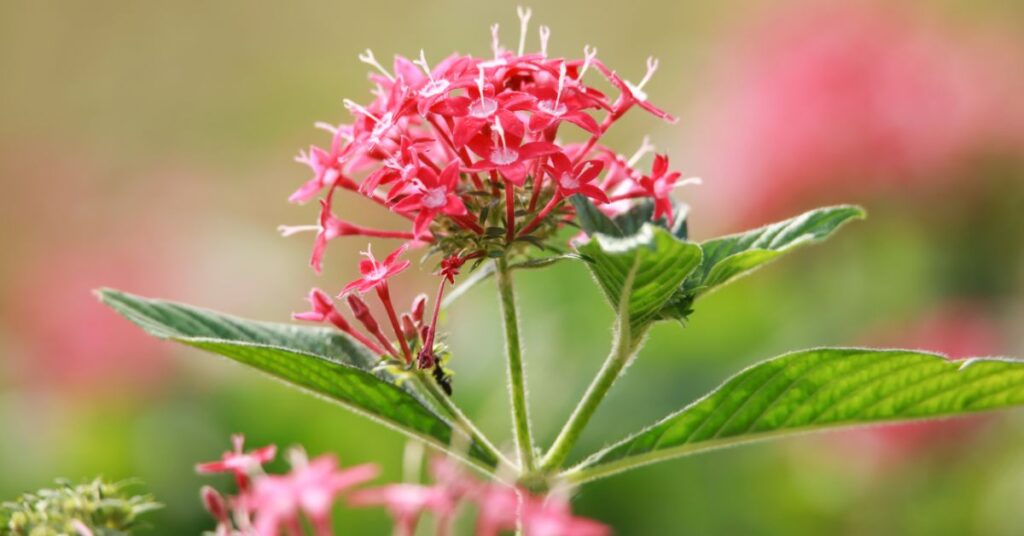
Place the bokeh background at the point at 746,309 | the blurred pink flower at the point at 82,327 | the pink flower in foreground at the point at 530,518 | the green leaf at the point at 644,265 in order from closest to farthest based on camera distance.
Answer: the pink flower in foreground at the point at 530,518
the green leaf at the point at 644,265
the bokeh background at the point at 746,309
the blurred pink flower at the point at 82,327

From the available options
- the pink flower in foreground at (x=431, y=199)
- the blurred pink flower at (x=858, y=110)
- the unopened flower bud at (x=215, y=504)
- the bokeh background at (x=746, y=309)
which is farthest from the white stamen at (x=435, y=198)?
the blurred pink flower at (x=858, y=110)

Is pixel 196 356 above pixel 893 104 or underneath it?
underneath

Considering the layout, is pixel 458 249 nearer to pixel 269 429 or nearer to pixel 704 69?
pixel 269 429

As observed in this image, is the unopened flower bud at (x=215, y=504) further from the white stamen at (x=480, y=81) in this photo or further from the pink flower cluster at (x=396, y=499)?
the white stamen at (x=480, y=81)

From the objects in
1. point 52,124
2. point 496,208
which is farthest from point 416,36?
point 496,208

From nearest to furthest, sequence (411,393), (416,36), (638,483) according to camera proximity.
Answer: (411,393) < (638,483) < (416,36)

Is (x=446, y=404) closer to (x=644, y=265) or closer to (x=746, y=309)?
(x=644, y=265)
